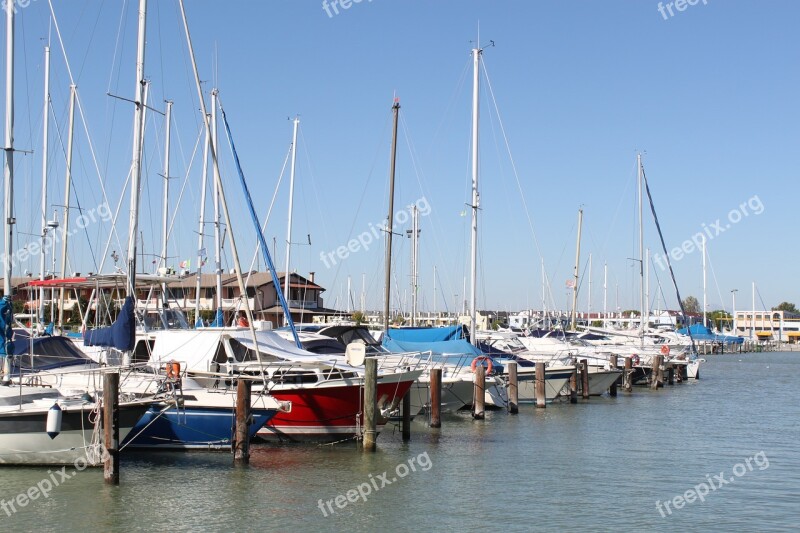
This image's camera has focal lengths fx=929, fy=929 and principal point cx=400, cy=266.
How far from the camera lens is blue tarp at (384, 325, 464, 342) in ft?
126

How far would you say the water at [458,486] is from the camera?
1727cm

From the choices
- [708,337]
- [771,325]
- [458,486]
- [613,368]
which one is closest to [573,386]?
[613,368]

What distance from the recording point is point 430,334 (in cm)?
3853

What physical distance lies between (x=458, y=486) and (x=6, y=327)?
11169 millimetres

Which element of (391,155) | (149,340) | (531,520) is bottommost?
(531,520)

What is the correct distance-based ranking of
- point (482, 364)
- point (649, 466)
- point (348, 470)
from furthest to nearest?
1. point (482, 364)
2. point (649, 466)
3. point (348, 470)

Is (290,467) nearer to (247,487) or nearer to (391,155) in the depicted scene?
(247,487)

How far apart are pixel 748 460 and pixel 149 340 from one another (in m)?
17.6

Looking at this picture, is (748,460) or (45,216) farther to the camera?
(45,216)

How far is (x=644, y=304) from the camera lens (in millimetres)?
63875

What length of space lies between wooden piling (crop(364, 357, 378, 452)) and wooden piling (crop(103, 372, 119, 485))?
254 inches

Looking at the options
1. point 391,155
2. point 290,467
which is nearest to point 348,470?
point 290,467

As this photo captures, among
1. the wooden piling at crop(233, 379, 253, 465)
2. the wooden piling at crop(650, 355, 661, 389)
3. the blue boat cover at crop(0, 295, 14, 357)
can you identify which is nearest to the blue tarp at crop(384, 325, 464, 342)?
the wooden piling at crop(650, 355, 661, 389)

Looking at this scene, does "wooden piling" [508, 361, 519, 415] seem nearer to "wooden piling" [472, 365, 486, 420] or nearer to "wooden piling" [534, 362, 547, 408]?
"wooden piling" [534, 362, 547, 408]
